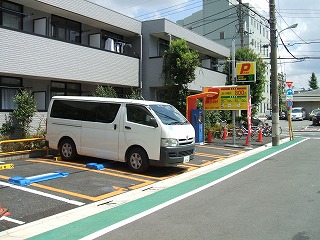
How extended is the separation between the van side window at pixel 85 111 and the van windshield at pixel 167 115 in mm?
1272

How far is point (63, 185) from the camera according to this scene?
8688mm

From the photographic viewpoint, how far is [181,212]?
657 centimetres

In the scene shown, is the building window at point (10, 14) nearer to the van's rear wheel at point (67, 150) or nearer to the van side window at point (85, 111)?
the van side window at point (85, 111)

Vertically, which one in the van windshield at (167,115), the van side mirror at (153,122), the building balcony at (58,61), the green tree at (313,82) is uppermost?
the green tree at (313,82)

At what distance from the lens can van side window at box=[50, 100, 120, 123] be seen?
11.0 metres

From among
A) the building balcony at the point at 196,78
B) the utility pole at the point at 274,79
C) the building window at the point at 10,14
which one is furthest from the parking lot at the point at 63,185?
the building balcony at the point at 196,78

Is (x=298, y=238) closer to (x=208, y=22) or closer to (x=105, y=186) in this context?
(x=105, y=186)

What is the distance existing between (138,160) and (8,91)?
7.78 metres

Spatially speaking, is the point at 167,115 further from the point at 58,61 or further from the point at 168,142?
the point at 58,61

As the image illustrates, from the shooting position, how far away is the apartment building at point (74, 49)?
14.4 m

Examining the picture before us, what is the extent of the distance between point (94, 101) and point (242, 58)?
20.7 m

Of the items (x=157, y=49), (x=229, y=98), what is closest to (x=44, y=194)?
(x=229, y=98)

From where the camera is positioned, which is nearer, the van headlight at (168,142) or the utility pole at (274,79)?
the van headlight at (168,142)

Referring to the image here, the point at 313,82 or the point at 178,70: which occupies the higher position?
the point at 313,82
